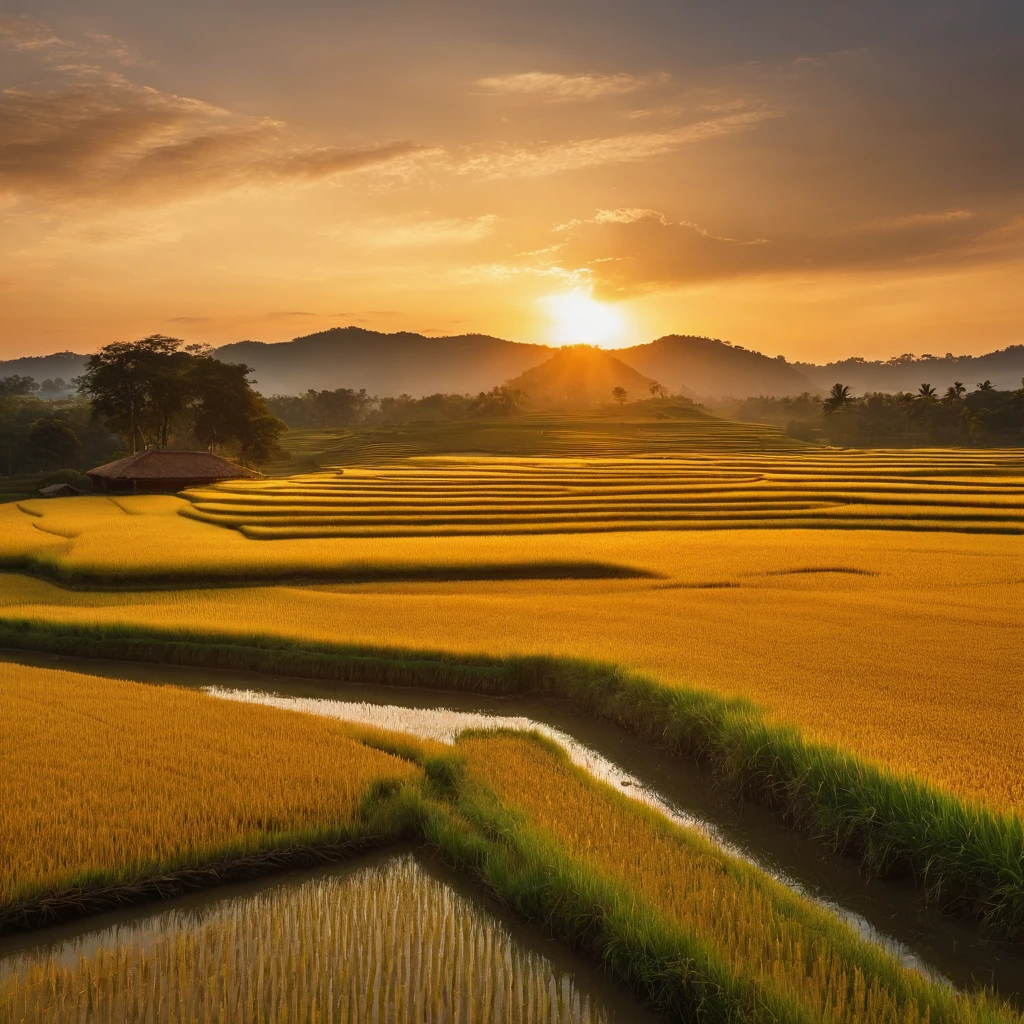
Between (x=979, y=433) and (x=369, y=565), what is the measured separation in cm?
7966

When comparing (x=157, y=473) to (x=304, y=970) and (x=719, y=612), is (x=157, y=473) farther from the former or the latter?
(x=304, y=970)

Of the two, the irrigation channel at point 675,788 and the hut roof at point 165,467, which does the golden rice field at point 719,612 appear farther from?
the hut roof at point 165,467

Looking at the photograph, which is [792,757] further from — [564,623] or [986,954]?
[564,623]

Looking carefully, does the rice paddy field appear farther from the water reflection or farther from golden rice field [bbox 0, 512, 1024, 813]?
the water reflection

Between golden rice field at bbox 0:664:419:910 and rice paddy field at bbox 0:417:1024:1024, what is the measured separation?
3 centimetres

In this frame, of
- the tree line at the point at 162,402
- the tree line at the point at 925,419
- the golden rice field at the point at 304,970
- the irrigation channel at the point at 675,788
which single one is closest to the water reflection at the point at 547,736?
the irrigation channel at the point at 675,788

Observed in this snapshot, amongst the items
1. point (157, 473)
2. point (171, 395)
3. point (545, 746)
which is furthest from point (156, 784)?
point (171, 395)

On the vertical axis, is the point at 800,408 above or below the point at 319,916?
above

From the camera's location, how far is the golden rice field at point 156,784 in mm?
5586

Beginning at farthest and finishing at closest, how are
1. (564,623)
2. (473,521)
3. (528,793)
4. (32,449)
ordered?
(32,449), (473,521), (564,623), (528,793)

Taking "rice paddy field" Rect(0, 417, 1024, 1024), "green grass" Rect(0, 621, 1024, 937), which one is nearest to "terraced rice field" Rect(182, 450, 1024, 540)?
"rice paddy field" Rect(0, 417, 1024, 1024)

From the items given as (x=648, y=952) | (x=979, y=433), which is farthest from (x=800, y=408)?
(x=648, y=952)

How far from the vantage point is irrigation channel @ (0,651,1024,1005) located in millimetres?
5055

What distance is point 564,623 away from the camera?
13008mm
